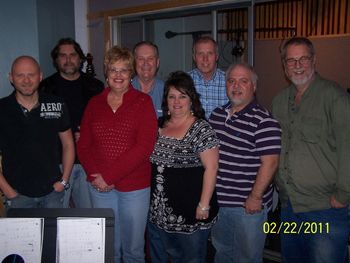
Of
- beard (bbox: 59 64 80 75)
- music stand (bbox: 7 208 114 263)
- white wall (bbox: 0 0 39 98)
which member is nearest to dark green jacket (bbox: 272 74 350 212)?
music stand (bbox: 7 208 114 263)

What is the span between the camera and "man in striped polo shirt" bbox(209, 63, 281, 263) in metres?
1.90

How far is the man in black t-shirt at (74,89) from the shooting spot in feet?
8.68

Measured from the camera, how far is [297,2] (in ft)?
16.8

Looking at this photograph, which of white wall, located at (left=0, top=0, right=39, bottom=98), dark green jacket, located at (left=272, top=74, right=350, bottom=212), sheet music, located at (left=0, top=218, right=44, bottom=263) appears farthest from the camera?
white wall, located at (left=0, top=0, right=39, bottom=98)

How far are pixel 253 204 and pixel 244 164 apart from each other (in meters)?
0.21

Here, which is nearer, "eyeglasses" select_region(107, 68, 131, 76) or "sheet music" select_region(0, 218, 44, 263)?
"sheet music" select_region(0, 218, 44, 263)

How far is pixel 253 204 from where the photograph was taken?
193 centimetres

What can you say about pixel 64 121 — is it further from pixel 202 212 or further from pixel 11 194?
pixel 202 212

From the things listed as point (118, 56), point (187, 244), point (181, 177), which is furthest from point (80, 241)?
point (118, 56)

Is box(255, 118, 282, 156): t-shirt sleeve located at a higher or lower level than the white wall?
lower

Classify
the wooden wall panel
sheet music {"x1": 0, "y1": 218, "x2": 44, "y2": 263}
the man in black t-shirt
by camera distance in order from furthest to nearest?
the wooden wall panel → the man in black t-shirt → sheet music {"x1": 0, "y1": 218, "x2": 44, "y2": 263}

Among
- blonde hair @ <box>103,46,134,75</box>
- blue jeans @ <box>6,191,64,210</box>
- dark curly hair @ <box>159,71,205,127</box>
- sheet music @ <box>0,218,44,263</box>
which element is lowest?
blue jeans @ <box>6,191,64,210</box>

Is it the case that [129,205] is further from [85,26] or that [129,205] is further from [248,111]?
[85,26]
